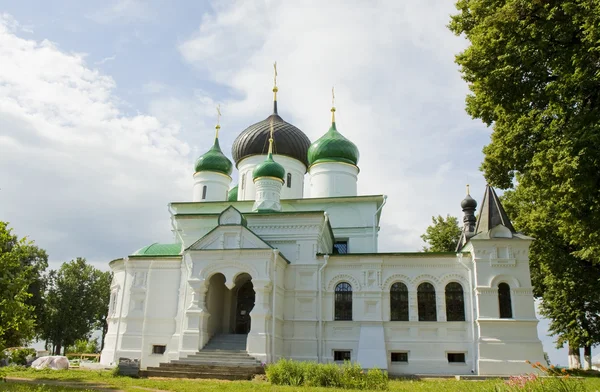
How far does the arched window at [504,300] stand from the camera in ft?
54.3

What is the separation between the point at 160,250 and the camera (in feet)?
64.6

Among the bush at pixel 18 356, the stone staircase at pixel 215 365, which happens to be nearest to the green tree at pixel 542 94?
the stone staircase at pixel 215 365

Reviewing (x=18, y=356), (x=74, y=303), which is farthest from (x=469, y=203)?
(x=74, y=303)

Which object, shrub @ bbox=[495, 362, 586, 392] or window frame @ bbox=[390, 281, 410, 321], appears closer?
shrub @ bbox=[495, 362, 586, 392]

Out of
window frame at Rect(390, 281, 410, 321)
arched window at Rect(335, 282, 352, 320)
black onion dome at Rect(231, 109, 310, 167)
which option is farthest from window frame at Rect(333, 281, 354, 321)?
black onion dome at Rect(231, 109, 310, 167)

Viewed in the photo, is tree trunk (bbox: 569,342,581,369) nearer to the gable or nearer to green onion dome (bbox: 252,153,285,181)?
green onion dome (bbox: 252,153,285,181)

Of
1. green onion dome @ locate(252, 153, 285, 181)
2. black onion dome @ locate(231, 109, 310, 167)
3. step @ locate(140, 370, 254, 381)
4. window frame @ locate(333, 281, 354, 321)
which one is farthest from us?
black onion dome @ locate(231, 109, 310, 167)

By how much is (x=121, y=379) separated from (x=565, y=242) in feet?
54.8

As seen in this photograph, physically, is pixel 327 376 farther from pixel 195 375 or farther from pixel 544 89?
pixel 544 89

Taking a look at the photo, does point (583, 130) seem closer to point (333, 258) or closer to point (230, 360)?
point (333, 258)

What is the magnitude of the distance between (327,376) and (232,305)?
7606mm

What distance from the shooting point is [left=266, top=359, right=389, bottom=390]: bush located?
464 inches

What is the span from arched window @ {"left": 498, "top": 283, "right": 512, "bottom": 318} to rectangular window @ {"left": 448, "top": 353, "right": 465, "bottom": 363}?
1957 mm

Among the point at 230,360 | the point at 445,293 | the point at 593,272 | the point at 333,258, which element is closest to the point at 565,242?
the point at 593,272
